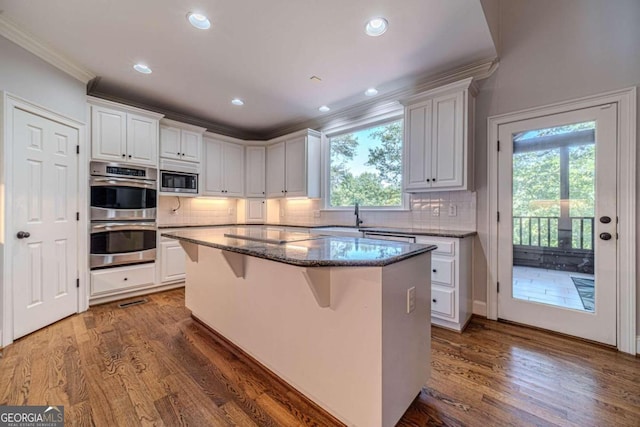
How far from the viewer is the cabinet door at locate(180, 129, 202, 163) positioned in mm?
3953

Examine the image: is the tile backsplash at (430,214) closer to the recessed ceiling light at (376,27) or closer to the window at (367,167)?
the window at (367,167)

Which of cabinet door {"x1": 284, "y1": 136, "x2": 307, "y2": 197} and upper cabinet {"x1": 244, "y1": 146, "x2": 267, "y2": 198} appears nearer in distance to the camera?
cabinet door {"x1": 284, "y1": 136, "x2": 307, "y2": 197}

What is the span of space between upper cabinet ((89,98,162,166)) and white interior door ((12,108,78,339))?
0.27 metres

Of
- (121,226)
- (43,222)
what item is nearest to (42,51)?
(43,222)

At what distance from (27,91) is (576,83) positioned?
195 inches

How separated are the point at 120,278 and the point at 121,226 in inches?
25.9

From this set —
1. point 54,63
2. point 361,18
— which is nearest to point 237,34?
point 361,18

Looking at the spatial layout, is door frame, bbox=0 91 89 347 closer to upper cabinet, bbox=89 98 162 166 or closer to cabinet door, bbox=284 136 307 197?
upper cabinet, bbox=89 98 162 166

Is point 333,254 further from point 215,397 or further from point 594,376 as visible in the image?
point 594,376

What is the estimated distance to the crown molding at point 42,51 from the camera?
7.02 ft

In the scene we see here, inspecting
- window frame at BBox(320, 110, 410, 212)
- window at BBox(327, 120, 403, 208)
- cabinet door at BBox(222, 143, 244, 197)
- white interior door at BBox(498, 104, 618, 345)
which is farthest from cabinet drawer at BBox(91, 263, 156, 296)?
white interior door at BBox(498, 104, 618, 345)

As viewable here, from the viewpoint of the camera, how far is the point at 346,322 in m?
1.33

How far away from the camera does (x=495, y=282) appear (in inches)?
108

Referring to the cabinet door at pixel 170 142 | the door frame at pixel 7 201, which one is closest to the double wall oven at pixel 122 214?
the cabinet door at pixel 170 142
